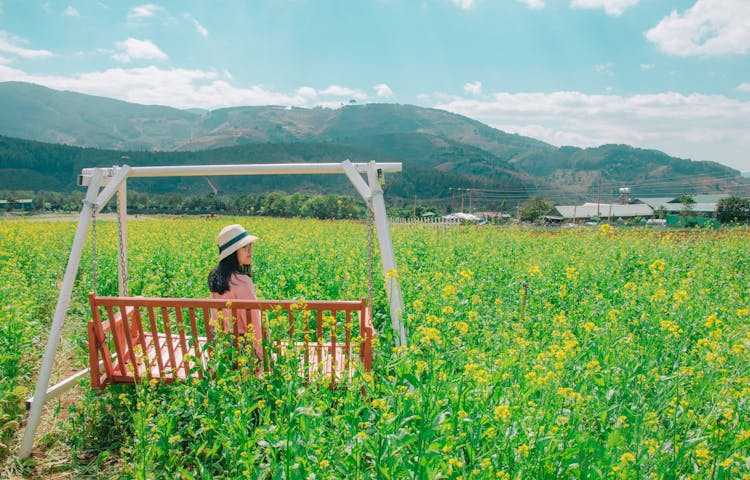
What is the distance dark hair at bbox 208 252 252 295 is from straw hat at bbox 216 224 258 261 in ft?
0.24

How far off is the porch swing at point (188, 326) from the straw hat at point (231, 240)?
55 cm

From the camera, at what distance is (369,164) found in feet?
15.0

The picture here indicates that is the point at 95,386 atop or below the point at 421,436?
below

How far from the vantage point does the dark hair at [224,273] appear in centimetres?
430

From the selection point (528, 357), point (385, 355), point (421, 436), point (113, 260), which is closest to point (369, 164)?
point (385, 355)

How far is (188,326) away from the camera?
14.2ft

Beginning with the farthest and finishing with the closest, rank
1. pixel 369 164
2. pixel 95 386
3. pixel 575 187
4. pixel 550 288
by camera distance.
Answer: pixel 575 187 < pixel 550 288 < pixel 369 164 < pixel 95 386

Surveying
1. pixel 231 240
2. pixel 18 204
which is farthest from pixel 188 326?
pixel 18 204

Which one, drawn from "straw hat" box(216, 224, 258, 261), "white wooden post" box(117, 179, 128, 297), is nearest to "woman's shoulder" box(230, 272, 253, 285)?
"straw hat" box(216, 224, 258, 261)

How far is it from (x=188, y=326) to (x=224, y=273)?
588 millimetres

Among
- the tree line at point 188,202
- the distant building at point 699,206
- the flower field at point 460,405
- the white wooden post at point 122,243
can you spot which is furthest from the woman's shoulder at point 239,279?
the distant building at point 699,206

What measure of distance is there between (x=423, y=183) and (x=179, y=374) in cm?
11767

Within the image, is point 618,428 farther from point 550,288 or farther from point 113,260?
point 113,260

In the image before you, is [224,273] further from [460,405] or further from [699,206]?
[699,206]
